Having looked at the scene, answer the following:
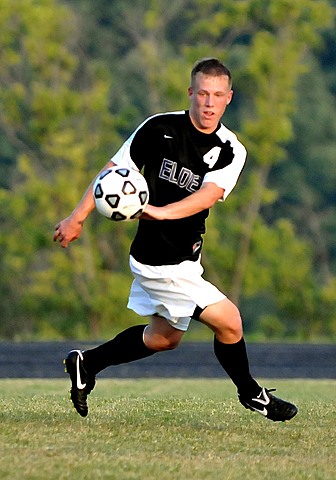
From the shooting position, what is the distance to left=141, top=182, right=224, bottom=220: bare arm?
20.3ft

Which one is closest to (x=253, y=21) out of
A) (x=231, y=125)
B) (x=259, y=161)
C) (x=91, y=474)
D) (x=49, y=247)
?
(x=259, y=161)

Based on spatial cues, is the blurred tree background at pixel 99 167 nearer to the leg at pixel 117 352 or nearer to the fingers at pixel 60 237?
the leg at pixel 117 352

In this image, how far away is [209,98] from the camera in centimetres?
652

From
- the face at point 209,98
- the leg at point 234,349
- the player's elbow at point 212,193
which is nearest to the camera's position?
the player's elbow at point 212,193

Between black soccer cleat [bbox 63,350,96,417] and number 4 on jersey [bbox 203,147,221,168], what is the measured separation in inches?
55.5

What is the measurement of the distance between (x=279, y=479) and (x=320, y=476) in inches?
8.7

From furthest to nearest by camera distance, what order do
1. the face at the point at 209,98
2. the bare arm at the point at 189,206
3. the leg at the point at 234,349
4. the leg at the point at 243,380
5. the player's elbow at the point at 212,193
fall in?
1. the leg at the point at 243,380
2. the leg at the point at 234,349
3. the face at the point at 209,98
4. the player's elbow at the point at 212,193
5. the bare arm at the point at 189,206

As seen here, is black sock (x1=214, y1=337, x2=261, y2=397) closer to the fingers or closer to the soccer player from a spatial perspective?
the soccer player

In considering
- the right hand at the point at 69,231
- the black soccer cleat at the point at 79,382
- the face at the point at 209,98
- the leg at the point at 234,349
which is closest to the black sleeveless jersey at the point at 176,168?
the face at the point at 209,98

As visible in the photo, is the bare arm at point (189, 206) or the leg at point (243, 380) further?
the leg at point (243, 380)

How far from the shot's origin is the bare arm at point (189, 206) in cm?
620

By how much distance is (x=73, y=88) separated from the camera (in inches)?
1173

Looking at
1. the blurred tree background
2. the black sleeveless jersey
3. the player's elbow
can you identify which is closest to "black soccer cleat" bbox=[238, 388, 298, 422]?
the black sleeveless jersey

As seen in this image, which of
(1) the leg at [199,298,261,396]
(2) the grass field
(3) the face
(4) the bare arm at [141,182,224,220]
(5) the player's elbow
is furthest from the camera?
(1) the leg at [199,298,261,396]
